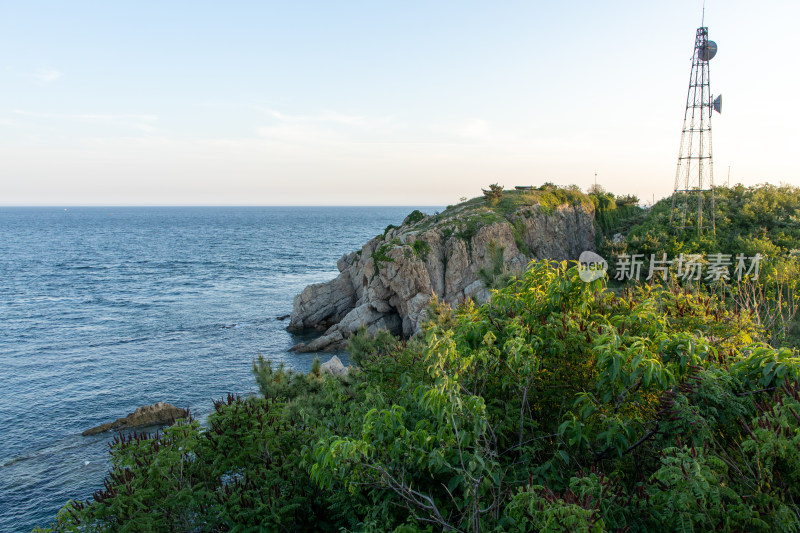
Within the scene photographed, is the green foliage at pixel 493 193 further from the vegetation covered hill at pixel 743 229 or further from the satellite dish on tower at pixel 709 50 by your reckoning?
the satellite dish on tower at pixel 709 50

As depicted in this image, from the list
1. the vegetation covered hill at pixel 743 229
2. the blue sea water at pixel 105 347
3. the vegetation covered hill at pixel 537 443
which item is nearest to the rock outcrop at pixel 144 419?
the blue sea water at pixel 105 347

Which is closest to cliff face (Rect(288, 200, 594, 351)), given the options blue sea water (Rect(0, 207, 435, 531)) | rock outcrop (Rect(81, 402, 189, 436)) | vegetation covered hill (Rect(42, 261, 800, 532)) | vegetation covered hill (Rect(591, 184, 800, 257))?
blue sea water (Rect(0, 207, 435, 531))

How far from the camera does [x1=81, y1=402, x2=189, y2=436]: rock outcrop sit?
25.2 metres

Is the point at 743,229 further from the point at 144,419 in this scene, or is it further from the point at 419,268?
the point at 144,419

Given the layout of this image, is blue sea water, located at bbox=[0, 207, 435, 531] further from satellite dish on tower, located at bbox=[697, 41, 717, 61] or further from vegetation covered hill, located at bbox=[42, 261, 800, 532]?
satellite dish on tower, located at bbox=[697, 41, 717, 61]

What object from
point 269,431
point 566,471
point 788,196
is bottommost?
point 269,431

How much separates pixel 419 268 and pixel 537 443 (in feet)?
A: 113

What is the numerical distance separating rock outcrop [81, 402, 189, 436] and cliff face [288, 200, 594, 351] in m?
13.1

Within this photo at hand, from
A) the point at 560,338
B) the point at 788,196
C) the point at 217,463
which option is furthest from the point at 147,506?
the point at 788,196

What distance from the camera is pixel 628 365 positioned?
17.9 feet

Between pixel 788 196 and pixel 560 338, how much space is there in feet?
159

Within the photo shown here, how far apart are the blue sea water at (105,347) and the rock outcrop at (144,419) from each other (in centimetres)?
58

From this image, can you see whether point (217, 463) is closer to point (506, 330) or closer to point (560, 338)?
point (506, 330)

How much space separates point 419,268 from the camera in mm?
41094
